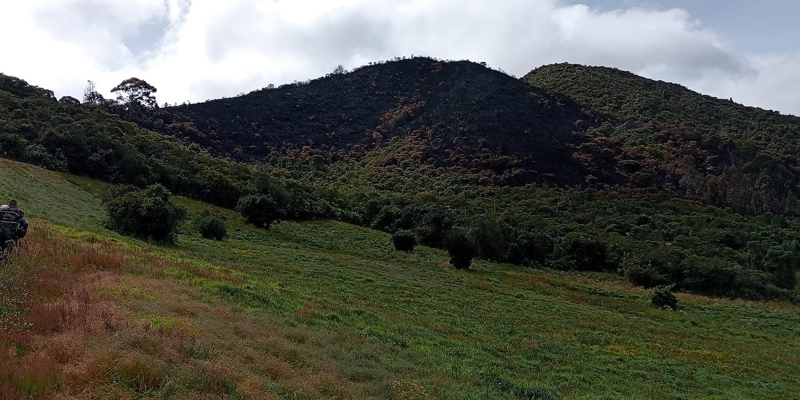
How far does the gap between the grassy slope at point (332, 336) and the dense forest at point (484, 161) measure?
19675mm

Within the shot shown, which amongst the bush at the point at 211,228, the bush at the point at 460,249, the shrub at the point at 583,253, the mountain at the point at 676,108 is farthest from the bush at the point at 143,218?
the mountain at the point at 676,108

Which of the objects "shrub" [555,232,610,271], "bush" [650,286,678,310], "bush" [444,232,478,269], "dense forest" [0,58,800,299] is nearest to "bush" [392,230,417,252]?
"dense forest" [0,58,800,299]

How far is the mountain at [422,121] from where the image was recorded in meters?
130

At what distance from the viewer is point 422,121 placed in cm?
15012

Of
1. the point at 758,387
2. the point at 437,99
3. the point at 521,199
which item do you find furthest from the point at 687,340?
the point at 437,99

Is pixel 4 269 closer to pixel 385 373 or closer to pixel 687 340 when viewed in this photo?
pixel 385 373

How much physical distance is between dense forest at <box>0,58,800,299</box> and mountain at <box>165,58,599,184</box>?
23.7 inches

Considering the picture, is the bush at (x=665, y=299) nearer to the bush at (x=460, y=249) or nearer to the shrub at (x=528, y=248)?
the bush at (x=460, y=249)

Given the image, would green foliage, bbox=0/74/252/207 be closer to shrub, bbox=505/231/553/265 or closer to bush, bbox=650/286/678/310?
shrub, bbox=505/231/553/265

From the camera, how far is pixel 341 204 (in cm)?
8600

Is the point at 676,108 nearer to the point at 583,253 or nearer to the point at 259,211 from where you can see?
the point at 583,253

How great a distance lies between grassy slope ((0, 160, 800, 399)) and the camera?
319 inches

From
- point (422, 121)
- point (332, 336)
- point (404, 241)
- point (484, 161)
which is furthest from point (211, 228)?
point (422, 121)

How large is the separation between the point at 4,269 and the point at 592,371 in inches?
675
